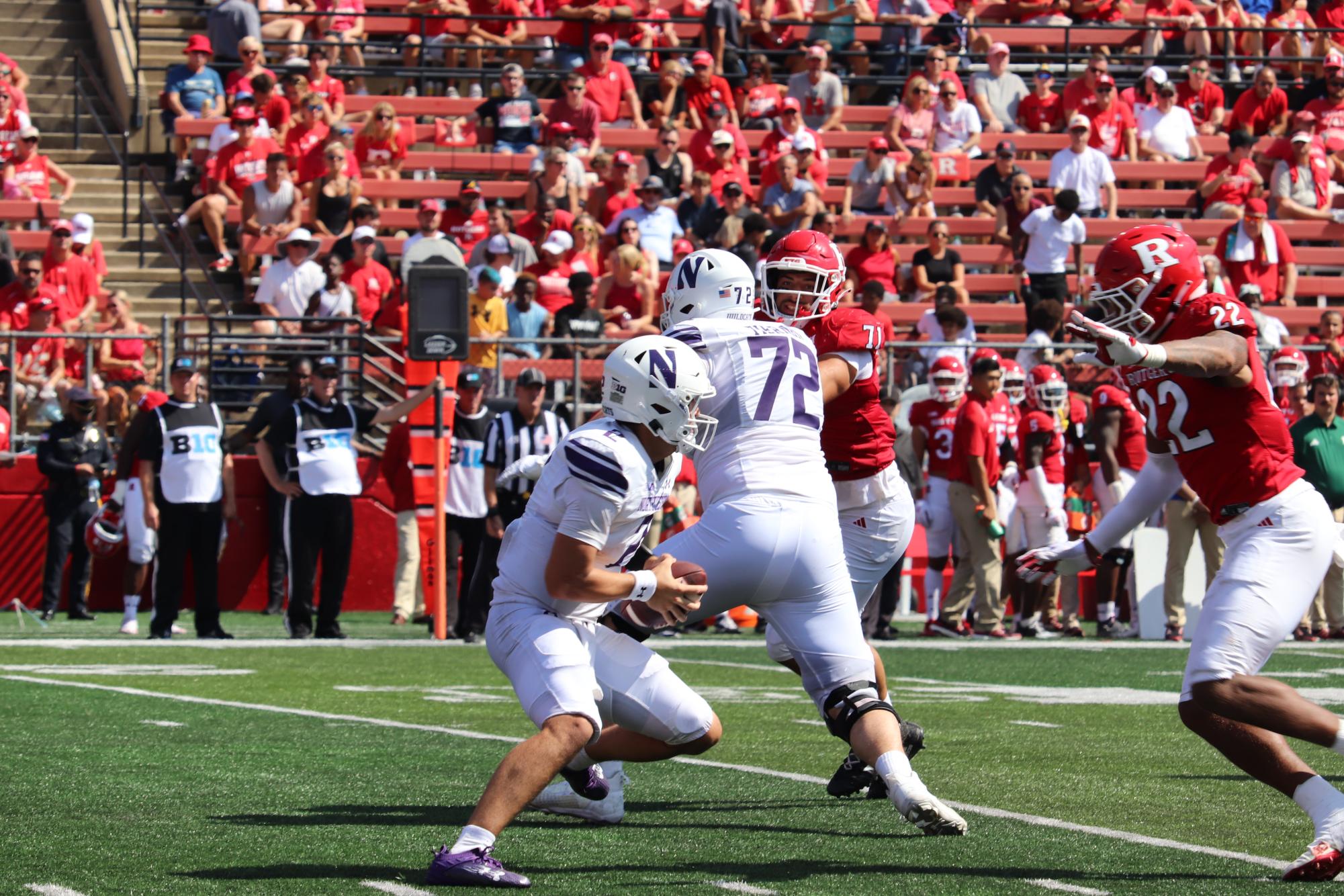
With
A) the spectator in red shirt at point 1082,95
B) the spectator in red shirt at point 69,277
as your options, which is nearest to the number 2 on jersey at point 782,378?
the spectator in red shirt at point 69,277

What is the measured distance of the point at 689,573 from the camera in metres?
5.22

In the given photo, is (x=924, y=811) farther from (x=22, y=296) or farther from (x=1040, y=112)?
(x=1040, y=112)

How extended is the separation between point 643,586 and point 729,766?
2512 mm

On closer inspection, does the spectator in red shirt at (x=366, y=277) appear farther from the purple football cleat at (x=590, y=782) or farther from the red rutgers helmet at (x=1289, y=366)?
the purple football cleat at (x=590, y=782)

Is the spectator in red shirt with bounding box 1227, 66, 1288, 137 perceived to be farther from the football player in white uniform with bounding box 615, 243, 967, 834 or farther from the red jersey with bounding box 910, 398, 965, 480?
the football player in white uniform with bounding box 615, 243, 967, 834

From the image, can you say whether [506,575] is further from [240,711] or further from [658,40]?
[658,40]

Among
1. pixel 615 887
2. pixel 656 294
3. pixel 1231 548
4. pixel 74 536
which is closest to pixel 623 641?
pixel 615 887

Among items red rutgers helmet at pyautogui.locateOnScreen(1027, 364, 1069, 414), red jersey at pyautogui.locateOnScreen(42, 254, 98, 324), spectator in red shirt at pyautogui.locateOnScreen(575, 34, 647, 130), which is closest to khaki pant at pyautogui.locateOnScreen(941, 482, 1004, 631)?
red rutgers helmet at pyautogui.locateOnScreen(1027, 364, 1069, 414)

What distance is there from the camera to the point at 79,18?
22.0m

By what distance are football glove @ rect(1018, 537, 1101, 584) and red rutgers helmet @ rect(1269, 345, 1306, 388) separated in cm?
967

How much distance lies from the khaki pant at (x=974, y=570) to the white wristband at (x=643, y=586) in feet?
30.3

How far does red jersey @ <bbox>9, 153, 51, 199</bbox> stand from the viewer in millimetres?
18672

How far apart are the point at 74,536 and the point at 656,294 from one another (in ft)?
18.1

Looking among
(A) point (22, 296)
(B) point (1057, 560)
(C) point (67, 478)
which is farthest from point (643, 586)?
(A) point (22, 296)
